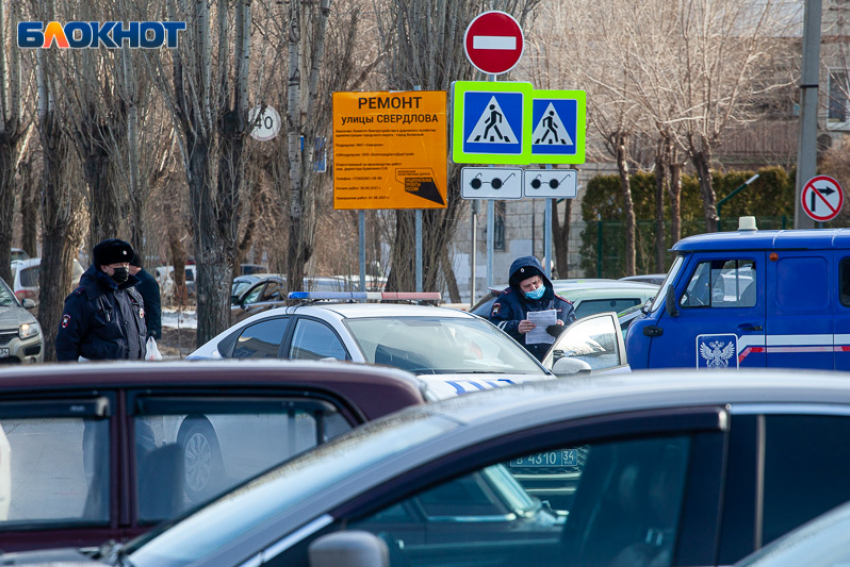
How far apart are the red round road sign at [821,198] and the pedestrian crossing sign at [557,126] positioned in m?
5.85

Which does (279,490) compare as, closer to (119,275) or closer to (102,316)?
(102,316)

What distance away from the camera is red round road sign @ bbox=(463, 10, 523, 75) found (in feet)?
37.8

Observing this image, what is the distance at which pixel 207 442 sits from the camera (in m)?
Result: 3.48

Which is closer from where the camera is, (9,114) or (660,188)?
(9,114)

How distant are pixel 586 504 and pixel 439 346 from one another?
4.18 meters

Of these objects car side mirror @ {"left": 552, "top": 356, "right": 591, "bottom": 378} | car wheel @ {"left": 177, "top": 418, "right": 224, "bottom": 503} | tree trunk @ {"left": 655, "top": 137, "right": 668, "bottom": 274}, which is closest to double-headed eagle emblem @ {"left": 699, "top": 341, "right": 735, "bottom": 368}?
car side mirror @ {"left": 552, "top": 356, "right": 591, "bottom": 378}

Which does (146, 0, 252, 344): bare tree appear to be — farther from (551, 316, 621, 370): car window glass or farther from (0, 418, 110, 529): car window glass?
(0, 418, 110, 529): car window glass

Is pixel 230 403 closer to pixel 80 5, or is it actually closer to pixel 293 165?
pixel 293 165

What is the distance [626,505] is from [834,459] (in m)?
0.49

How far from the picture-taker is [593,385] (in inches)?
95.5

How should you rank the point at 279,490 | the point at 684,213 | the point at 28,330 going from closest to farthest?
the point at 279,490, the point at 28,330, the point at 684,213

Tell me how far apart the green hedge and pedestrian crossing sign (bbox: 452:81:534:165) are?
2015cm

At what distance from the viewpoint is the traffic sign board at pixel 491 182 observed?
34.8ft

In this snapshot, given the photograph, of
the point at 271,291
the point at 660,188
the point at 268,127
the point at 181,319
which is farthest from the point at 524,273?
the point at 660,188
